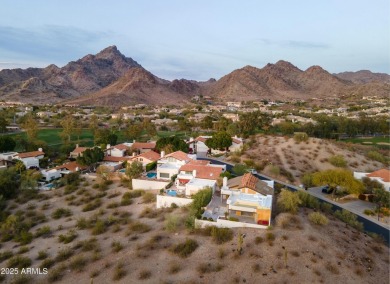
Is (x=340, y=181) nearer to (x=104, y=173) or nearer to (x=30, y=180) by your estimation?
(x=104, y=173)

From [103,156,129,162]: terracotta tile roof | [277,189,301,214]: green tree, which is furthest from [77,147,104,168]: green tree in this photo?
[277,189,301,214]: green tree

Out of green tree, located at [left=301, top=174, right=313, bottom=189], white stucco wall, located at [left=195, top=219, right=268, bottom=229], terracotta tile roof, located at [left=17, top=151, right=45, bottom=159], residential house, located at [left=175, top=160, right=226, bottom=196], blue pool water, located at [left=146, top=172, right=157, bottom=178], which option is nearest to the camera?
white stucco wall, located at [left=195, top=219, right=268, bottom=229]

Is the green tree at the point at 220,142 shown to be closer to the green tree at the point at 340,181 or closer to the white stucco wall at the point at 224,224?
the green tree at the point at 340,181

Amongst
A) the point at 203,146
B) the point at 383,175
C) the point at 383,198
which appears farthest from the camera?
the point at 203,146

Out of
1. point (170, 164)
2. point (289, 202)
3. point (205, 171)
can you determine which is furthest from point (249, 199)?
point (170, 164)

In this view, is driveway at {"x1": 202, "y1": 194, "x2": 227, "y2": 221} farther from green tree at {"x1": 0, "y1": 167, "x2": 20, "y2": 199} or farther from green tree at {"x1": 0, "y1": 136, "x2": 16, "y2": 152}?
green tree at {"x1": 0, "y1": 136, "x2": 16, "y2": 152}

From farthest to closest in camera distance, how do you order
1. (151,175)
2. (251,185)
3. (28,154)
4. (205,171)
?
(28,154)
(151,175)
(205,171)
(251,185)
